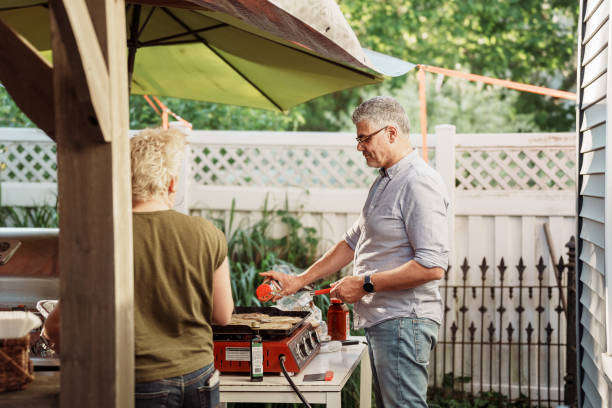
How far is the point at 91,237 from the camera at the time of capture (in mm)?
1887

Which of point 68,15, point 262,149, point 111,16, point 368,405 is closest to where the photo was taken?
point 68,15

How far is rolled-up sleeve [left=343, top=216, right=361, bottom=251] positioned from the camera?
132 inches

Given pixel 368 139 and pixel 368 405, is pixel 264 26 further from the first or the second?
pixel 368 405

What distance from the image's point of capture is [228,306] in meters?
2.45

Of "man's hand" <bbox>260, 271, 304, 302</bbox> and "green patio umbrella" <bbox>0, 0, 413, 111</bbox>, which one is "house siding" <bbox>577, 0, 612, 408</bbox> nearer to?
"green patio umbrella" <bbox>0, 0, 413, 111</bbox>

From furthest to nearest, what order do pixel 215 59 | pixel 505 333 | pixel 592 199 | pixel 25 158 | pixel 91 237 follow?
pixel 25 158 < pixel 505 333 < pixel 215 59 < pixel 592 199 < pixel 91 237

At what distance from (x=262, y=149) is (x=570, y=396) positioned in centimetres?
331

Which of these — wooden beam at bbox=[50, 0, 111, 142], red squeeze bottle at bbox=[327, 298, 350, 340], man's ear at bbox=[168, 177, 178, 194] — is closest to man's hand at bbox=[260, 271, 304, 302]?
red squeeze bottle at bbox=[327, 298, 350, 340]

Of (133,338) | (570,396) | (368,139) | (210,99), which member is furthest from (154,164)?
(570,396)

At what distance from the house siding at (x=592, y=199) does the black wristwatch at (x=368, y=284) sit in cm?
101

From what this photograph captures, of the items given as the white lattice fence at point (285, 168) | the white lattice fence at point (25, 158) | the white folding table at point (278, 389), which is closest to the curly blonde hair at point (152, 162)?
the white folding table at point (278, 389)

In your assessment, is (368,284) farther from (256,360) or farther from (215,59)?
(215,59)

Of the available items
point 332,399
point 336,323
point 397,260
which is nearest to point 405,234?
point 397,260

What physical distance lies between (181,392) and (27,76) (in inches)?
42.3
